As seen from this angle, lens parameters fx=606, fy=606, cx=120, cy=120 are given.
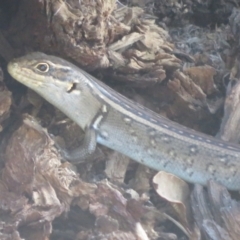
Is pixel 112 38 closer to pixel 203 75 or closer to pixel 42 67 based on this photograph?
pixel 42 67

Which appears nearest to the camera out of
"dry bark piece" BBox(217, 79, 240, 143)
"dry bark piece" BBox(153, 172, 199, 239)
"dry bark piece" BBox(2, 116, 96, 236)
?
"dry bark piece" BBox(2, 116, 96, 236)

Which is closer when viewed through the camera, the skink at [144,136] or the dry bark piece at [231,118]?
the skink at [144,136]

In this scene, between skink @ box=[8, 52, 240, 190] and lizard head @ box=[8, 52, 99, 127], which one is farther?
skink @ box=[8, 52, 240, 190]

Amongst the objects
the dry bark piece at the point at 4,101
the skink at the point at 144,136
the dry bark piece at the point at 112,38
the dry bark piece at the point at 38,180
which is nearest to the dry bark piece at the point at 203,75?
the dry bark piece at the point at 112,38

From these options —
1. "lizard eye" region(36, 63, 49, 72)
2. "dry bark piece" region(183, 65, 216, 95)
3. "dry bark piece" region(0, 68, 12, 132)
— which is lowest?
"dry bark piece" region(0, 68, 12, 132)

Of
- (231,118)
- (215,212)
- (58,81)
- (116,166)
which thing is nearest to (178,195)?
(215,212)

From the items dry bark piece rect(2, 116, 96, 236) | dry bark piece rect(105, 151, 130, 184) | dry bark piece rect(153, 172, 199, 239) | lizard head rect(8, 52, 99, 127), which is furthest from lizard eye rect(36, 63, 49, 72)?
dry bark piece rect(153, 172, 199, 239)

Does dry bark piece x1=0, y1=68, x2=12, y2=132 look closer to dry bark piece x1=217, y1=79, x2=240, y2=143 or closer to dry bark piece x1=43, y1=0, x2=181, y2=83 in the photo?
dry bark piece x1=43, y1=0, x2=181, y2=83

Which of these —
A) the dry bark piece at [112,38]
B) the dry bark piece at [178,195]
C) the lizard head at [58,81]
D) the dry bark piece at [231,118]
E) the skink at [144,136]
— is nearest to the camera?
the dry bark piece at [178,195]

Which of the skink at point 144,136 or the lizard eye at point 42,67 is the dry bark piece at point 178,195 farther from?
the lizard eye at point 42,67

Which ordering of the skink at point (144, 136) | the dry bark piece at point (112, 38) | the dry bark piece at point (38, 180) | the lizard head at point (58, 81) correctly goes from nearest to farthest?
the dry bark piece at point (38, 180) < the dry bark piece at point (112, 38) < the lizard head at point (58, 81) < the skink at point (144, 136)
